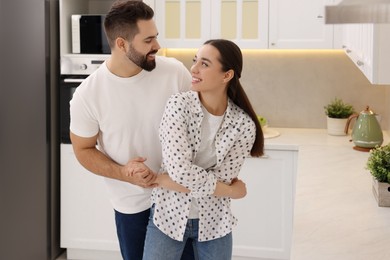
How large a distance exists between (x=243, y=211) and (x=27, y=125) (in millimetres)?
1426

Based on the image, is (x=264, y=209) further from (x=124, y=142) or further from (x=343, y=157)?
(x=124, y=142)

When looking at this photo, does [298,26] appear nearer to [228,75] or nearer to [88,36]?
[88,36]

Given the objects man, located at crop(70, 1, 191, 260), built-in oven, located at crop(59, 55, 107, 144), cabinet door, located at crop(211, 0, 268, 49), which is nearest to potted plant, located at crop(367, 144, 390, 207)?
man, located at crop(70, 1, 191, 260)

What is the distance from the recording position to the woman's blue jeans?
7.15 ft

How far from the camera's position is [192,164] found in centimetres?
208

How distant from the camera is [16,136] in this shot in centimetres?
359

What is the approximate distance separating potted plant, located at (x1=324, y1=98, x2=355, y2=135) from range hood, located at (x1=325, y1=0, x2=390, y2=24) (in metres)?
2.80

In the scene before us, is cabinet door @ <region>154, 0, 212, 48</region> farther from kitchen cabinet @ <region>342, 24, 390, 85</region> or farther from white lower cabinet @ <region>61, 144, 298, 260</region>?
kitchen cabinet @ <region>342, 24, 390, 85</region>

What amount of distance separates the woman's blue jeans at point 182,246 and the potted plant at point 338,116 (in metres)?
1.98

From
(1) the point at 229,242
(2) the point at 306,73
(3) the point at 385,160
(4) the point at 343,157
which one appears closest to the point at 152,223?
(1) the point at 229,242

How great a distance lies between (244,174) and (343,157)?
67cm

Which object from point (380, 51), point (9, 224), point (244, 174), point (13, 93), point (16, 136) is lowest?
point (9, 224)

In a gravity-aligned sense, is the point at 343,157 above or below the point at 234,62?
below

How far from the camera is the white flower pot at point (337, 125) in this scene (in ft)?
13.1
